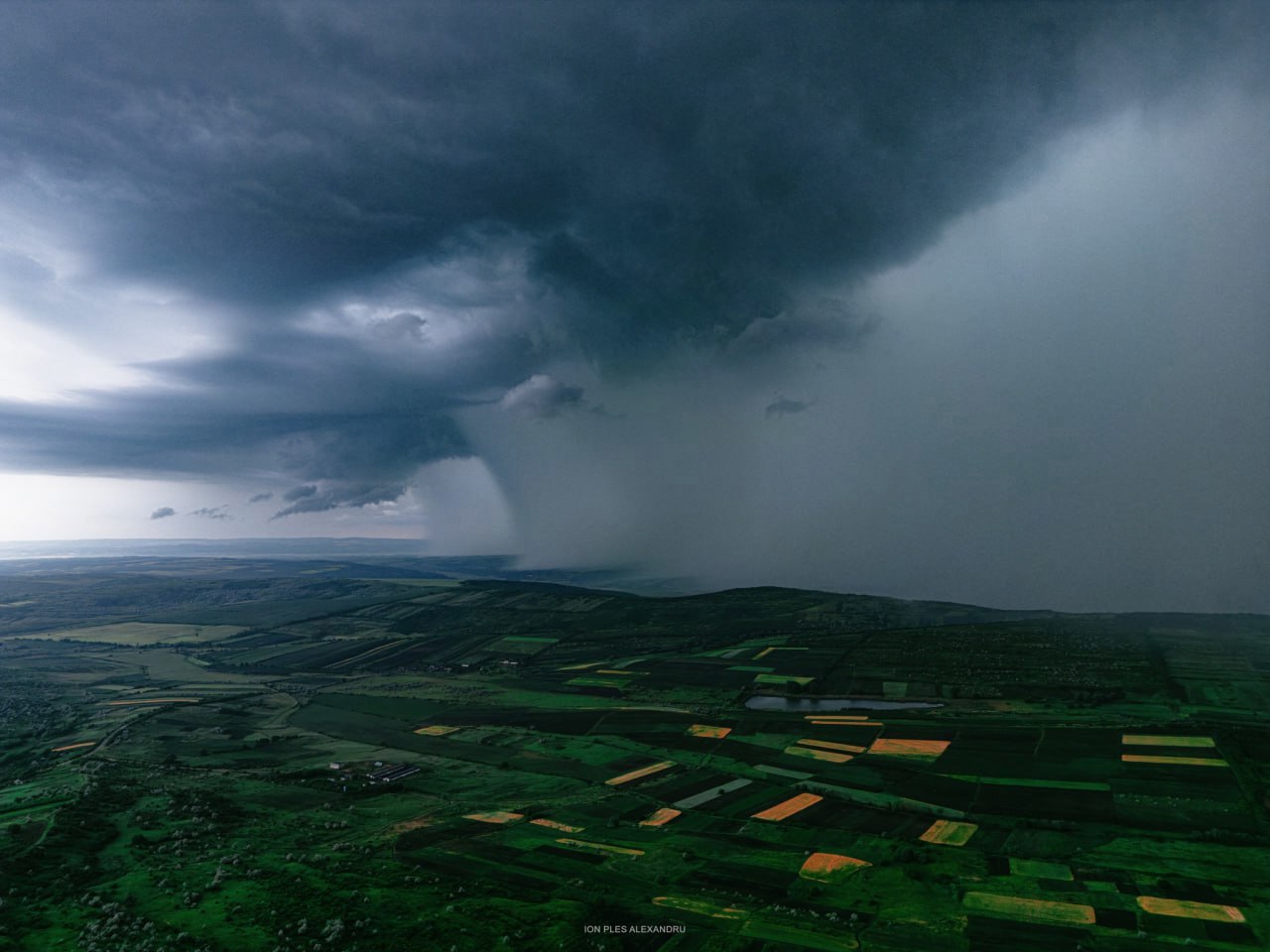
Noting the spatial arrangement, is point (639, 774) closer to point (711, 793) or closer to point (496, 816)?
point (711, 793)

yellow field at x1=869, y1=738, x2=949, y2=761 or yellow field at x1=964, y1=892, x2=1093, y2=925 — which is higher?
yellow field at x1=964, y1=892, x2=1093, y2=925

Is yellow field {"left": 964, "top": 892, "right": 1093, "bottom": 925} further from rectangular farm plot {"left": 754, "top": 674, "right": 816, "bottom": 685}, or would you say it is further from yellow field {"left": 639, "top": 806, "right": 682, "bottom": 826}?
rectangular farm plot {"left": 754, "top": 674, "right": 816, "bottom": 685}

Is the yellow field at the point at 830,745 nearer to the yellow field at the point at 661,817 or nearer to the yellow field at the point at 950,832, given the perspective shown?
the yellow field at the point at 950,832

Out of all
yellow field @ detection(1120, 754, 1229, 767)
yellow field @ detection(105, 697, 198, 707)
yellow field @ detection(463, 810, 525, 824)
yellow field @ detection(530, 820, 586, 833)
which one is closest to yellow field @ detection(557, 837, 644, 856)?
yellow field @ detection(530, 820, 586, 833)

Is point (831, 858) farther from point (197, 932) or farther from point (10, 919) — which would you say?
point (10, 919)

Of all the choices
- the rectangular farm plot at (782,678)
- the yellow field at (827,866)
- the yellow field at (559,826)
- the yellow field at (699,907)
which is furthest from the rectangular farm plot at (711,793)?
the rectangular farm plot at (782,678)

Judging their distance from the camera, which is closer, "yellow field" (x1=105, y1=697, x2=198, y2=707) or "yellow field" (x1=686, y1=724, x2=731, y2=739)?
"yellow field" (x1=686, y1=724, x2=731, y2=739)

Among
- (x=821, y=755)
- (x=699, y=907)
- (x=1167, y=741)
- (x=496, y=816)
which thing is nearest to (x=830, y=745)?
(x=821, y=755)

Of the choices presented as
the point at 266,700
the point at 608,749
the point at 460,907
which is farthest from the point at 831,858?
the point at 266,700
